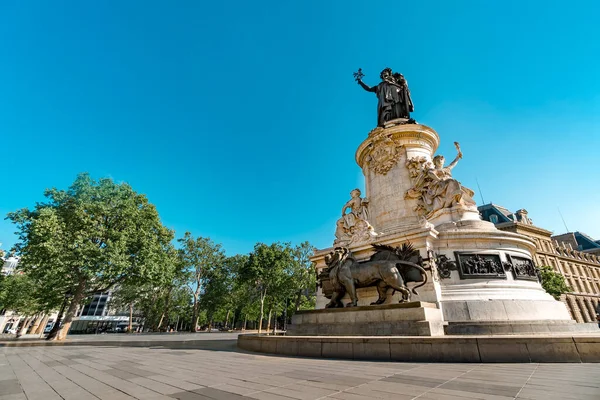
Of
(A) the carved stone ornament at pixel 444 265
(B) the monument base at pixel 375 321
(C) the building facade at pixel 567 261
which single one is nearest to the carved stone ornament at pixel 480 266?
(A) the carved stone ornament at pixel 444 265

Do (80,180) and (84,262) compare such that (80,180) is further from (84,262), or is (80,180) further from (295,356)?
(295,356)

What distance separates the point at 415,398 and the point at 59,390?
5.06 metres

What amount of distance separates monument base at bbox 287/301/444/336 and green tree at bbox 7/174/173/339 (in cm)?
1536

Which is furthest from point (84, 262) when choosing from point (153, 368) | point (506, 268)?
point (506, 268)

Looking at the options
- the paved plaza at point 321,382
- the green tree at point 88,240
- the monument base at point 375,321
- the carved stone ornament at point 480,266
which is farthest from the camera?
the green tree at point 88,240

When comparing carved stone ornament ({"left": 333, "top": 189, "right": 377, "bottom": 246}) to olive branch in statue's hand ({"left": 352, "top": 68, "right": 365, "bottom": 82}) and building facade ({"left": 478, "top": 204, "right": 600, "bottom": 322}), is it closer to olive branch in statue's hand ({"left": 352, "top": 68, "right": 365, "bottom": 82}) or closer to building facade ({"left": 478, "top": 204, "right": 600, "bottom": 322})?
olive branch in statue's hand ({"left": 352, "top": 68, "right": 365, "bottom": 82})

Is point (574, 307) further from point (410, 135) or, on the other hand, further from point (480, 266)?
point (480, 266)

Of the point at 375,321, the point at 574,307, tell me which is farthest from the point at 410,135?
the point at 574,307

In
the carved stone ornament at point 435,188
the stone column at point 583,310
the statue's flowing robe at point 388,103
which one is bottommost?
the stone column at point 583,310

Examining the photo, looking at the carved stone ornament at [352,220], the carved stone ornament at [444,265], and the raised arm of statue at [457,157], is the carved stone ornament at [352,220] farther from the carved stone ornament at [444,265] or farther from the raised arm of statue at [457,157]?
the raised arm of statue at [457,157]

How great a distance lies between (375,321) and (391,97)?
1564 centimetres

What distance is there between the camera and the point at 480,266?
33.3 ft

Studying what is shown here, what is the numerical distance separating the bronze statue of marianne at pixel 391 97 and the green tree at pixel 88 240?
19.8 meters

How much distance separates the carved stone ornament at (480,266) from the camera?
32.9 ft
